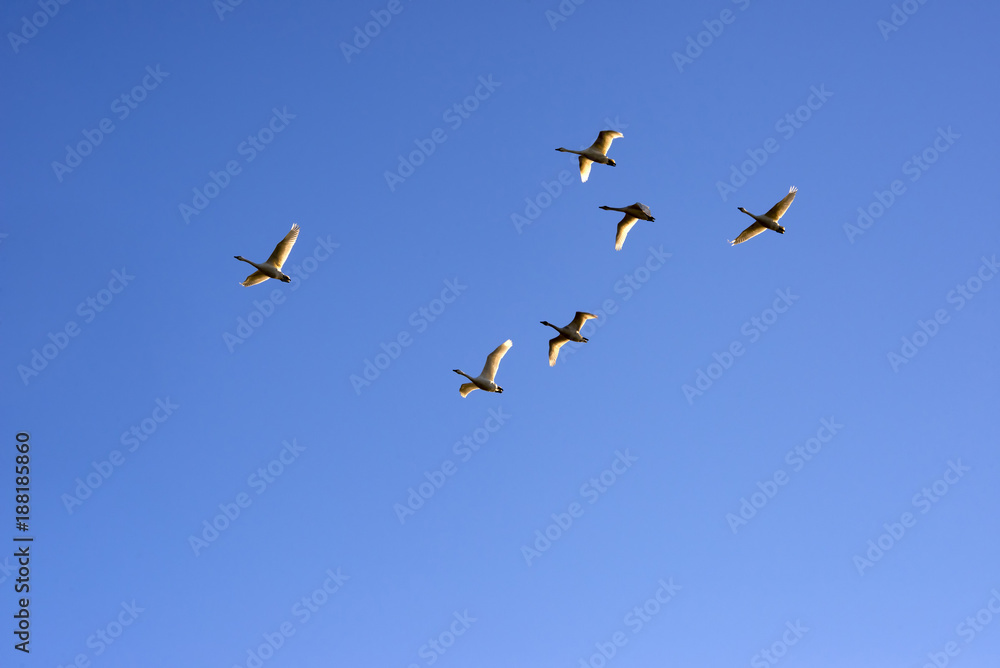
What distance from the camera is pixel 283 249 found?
41.0m

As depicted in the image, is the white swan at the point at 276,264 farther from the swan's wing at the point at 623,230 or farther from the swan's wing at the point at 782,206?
the swan's wing at the point at 782,206

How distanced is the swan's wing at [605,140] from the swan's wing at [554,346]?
30.1ft

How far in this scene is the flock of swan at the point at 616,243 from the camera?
40906mm

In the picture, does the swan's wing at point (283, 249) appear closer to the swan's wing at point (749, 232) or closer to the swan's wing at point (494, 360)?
the swan's wing at point (494, 360)

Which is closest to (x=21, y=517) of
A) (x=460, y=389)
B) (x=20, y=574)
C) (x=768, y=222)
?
(x=20, y=574)

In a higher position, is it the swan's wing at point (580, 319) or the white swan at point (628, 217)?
the white swan at point (628, 217)

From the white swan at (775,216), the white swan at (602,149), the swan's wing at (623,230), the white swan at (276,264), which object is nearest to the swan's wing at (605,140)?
the white swan at (602,149)

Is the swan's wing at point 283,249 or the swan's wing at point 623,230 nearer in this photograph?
the swan's wing at point 283,249

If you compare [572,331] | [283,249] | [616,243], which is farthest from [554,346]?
[283,249]

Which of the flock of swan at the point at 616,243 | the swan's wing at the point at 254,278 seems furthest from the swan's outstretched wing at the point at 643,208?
the swan's wing at the point at 254,278

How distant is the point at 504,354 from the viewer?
4269 centimetres

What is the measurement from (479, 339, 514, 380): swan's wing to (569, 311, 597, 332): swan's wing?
327 centimetres

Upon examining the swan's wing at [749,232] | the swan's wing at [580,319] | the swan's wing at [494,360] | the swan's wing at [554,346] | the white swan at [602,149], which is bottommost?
the swan's wing at [494,360]

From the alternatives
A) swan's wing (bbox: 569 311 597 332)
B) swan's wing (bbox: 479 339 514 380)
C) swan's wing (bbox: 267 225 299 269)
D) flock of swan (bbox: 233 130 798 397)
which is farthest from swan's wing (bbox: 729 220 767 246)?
swan's wing (bbox: 267 225 299 269)
